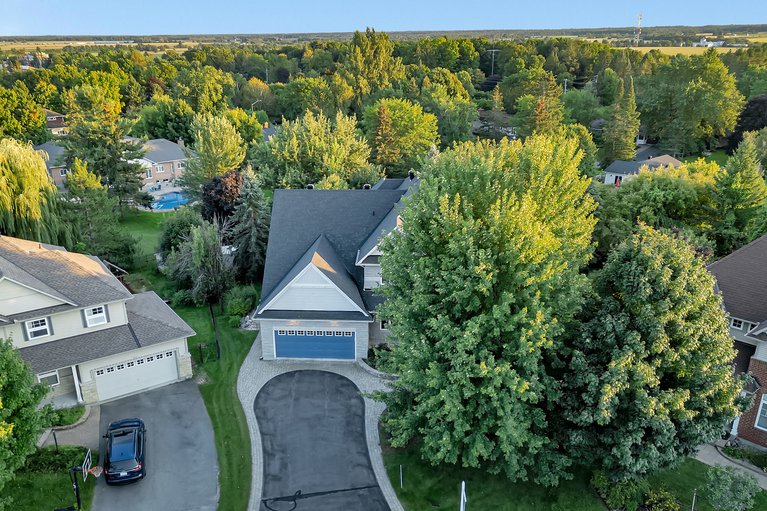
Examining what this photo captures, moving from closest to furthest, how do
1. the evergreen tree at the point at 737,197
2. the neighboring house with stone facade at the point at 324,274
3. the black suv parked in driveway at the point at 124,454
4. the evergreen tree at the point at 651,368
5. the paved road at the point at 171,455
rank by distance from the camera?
the evergreen tree at the point at 651,368 → the paved road at the point at 171,455 → the black suv parked in driveway at the point at 124,454 → the neighboring house with stone facade at the point at 324,274 → the evergreen tree at the point at 737,197

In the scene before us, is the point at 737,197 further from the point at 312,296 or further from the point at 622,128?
the point at 622,128

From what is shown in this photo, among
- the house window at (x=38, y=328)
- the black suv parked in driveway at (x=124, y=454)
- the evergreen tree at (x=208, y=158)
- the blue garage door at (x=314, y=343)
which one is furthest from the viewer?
the evergreen tree at (x=208, y=158)

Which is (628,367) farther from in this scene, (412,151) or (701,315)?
(412,151)

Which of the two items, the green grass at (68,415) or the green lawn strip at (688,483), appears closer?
the green lawn strip at (688,483)

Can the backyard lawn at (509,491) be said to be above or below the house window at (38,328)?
below

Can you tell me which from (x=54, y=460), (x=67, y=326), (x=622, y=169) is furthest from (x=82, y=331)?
(x=622, y=169)

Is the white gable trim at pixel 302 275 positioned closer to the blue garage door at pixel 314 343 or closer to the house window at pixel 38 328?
the blue garage door at pixel 314 343

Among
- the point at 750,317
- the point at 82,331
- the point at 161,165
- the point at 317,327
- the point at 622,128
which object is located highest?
the point at 622,128

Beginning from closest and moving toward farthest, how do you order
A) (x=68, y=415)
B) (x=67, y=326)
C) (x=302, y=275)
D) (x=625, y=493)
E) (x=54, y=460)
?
(x=625, y=493)
(x=54, y=460)
(x=68, y=415)
(x=67, y=326)
(x=302, y=275)

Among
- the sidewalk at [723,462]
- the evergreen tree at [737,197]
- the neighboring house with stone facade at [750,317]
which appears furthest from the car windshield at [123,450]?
the evergreen tree at [737,197]
